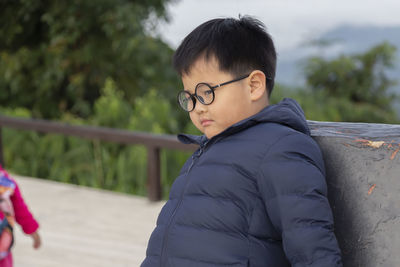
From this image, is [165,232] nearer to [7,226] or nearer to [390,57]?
[7,226]

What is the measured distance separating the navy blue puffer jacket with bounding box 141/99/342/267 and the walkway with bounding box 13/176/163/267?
2.74 meters

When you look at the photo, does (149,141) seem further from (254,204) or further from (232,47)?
(254,204)

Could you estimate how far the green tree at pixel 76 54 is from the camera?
10430mm

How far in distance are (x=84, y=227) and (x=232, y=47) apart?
376 cm

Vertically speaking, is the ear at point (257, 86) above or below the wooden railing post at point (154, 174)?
above

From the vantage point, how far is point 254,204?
4.39 ft

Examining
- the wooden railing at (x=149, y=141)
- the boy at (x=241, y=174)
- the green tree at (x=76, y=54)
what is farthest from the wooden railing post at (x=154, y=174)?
the green tree at (x=76, y=54)

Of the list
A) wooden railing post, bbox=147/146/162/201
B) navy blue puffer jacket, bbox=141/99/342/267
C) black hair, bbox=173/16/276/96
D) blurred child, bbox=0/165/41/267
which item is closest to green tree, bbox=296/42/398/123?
wooden railing post, bbox=147/146/162/201

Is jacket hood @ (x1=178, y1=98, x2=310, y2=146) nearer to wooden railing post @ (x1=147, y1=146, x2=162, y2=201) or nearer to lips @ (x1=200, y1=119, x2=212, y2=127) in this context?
lips @ (x1=200, y1=119, x2=212, y2=127)

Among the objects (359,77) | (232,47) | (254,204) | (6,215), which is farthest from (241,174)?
(359,77)

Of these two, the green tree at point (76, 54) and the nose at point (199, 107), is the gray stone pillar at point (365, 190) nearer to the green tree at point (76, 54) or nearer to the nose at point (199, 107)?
the nose at point (199, 107)

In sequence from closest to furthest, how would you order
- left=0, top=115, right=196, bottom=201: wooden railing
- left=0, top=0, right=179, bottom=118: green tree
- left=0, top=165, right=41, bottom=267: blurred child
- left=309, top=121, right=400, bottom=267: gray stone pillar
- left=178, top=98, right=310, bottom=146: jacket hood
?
left=309, top=121, right=400, bottom=267: gray stone pillar → left=178, top=98, right=310, bottom=146: jacket hood → left=0, top=165, right=41, bottom=267: blurred child → left=0, top=115, right=196, bottom=201: wooden railing → left=0, top=0, right=179, bottom=118: green tree

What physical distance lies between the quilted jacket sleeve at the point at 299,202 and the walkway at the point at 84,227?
2.91 m

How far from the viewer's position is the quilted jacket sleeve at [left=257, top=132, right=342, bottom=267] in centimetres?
123
